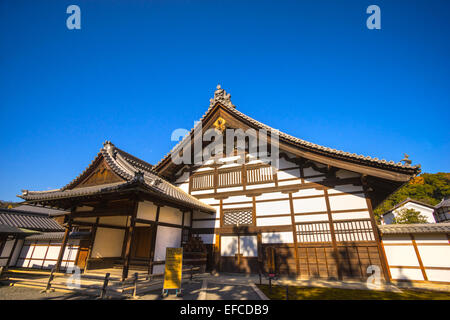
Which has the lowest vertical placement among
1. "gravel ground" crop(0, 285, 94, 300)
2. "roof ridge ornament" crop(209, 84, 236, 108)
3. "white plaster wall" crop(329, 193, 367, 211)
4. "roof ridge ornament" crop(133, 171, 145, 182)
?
"gravel ground" crop(0, 285, 94, 300)

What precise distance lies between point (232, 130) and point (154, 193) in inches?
270

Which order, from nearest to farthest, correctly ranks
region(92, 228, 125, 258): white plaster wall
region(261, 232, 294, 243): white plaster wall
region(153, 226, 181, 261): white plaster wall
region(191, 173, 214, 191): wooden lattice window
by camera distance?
region(153, 226, 181, 261): white plaster wall
region(261, 232, 294, 243): white plaster wall
region(92, 228, 125, 258): white plaster wall
region(191, 173, 214, 191): wooden lattice window

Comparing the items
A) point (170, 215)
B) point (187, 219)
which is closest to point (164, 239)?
point (170, 215)

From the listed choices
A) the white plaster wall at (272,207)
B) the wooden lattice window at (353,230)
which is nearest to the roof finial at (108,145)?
the white plaster wall at (272,207)

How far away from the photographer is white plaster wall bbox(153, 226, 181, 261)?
9.59 m

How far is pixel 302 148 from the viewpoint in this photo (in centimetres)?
1048

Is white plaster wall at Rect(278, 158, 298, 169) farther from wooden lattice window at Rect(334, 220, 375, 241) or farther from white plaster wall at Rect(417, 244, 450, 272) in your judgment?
white plaster wall at Rect(417, 244, 450, 272)

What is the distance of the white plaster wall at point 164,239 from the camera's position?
9586mm

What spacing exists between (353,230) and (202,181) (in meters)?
8.88

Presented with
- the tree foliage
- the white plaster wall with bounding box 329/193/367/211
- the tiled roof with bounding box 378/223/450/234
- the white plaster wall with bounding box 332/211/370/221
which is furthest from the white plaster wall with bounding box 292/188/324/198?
the tree foliage

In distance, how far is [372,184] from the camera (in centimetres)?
1022

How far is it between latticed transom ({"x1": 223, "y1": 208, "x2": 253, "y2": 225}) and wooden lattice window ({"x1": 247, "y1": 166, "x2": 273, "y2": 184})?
1776 mm

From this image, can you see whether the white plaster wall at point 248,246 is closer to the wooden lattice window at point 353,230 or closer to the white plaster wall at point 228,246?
the white plaster wall at point 228,246
